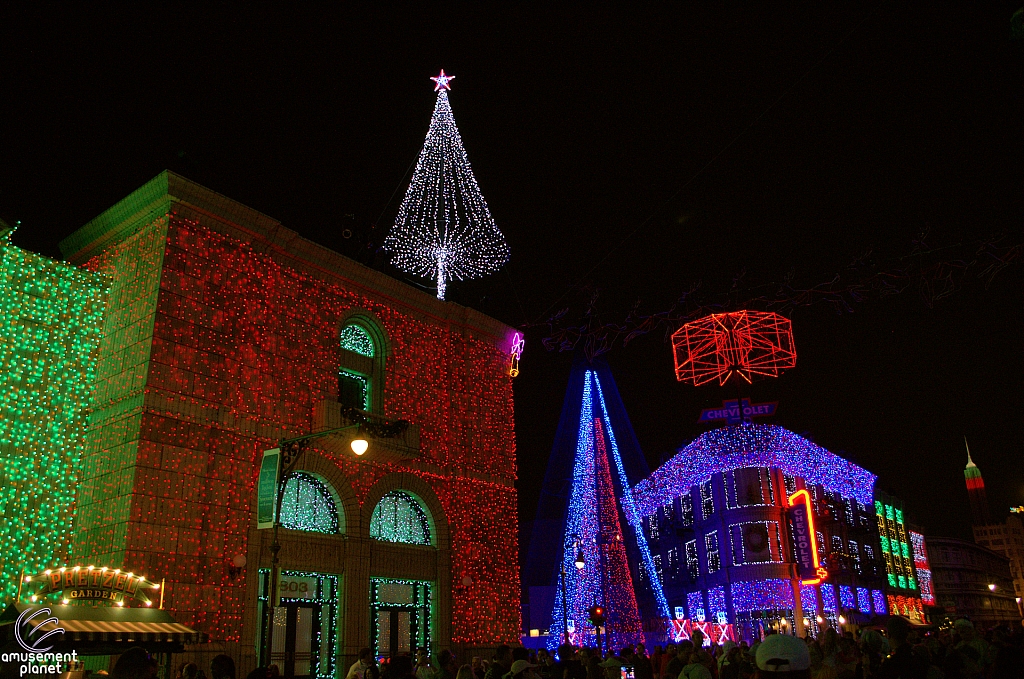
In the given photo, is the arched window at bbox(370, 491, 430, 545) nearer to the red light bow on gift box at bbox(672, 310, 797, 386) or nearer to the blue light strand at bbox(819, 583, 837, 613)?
the red light bow on gift box at bbox(672, 310, 797, 386)

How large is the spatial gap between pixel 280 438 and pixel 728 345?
64.6ft

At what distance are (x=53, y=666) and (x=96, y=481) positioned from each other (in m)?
7.03

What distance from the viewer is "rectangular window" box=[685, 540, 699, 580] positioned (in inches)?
2233

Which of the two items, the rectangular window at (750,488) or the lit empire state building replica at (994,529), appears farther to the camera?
the lit empire state building replica at (994,529)

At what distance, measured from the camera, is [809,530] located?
162 ft

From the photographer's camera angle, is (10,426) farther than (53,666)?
Yes

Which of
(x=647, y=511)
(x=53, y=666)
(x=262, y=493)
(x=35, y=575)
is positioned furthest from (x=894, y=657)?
(x=647, y=511)

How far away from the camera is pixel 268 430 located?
20.6 m

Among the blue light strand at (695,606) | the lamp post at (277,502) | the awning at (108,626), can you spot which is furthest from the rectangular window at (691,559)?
the lamp post at (277,502)

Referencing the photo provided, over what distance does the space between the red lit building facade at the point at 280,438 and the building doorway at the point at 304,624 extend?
4 cm

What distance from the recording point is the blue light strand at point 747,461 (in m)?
52.6

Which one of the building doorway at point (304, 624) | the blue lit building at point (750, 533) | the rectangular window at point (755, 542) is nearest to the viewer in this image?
the building doorway at point (304, 624)

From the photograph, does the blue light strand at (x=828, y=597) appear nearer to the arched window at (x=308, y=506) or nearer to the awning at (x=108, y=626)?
the arched window at (x=308, y=506)

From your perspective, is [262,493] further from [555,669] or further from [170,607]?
[555,669]
